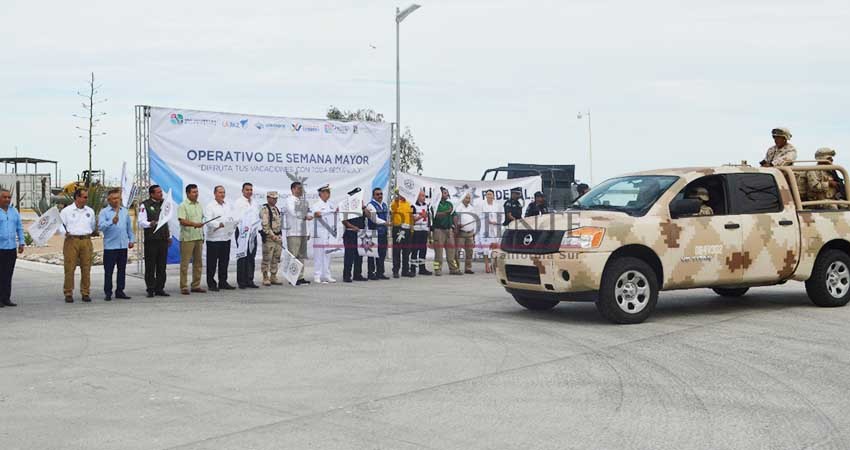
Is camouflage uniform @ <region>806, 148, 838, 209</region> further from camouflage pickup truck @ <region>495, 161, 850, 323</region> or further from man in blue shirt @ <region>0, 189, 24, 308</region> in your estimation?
man in blue shirt @ <region>0, 189, 24, 308</region>

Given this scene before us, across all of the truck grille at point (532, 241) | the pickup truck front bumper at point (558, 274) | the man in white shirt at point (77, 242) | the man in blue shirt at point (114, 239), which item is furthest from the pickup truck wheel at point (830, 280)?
the man in white shirt at point (77, 242)

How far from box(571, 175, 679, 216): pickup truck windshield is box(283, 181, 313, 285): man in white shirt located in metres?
6.49

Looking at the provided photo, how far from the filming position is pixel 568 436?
570 cm

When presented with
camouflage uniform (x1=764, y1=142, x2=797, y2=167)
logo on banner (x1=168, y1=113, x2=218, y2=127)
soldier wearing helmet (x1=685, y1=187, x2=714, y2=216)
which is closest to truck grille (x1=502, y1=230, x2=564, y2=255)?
soldier wearing helmet (x1=685, y1=187, x2=714, y2=216)

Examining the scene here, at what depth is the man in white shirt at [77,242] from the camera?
13.6 m

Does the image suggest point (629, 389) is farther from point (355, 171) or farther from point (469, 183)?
point (469, 183)

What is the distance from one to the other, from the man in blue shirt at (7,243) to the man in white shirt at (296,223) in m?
4.91

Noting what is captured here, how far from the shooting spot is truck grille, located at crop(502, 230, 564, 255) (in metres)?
10.7

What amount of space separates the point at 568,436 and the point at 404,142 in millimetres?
39119

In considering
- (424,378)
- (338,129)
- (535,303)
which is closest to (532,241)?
(535,303)

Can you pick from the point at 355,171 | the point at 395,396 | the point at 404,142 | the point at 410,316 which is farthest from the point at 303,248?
the point at 404,142

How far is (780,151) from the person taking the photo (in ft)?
41.9

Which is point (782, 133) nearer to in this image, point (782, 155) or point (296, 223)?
point (782, 155)

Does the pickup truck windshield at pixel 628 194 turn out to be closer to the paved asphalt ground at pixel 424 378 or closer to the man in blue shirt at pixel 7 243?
the paved asphalt ground at pixel 424 378
